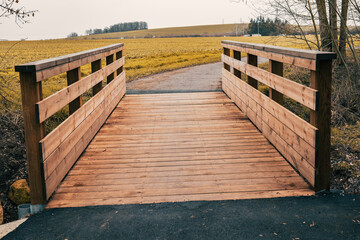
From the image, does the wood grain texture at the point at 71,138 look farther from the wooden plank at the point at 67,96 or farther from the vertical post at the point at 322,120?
the vertical post at the point at 322,120

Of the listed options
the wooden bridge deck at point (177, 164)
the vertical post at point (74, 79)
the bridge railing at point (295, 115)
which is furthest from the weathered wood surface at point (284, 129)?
the vertical post at point (74, 79)

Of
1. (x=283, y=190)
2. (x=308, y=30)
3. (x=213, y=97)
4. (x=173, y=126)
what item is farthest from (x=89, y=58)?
(x=308, y=30)

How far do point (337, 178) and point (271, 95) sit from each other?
4.66 feet

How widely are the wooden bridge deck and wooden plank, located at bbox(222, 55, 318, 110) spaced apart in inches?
32.5

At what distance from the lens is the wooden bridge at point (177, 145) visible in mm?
3775

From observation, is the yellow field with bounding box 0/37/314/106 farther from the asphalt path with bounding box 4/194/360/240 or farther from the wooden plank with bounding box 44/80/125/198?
the asphalt path with bounding box 4/194/360/240

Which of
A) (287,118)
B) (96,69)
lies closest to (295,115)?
(287,118)

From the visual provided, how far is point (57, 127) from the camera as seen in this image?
416 cm

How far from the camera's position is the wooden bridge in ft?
12.4

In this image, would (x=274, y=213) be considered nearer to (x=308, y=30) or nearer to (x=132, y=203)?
(x=132, y=203)

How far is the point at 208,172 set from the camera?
14.9 feet

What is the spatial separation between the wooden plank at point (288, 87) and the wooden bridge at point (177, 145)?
0.01m

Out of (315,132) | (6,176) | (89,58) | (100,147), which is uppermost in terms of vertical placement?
(89,58)

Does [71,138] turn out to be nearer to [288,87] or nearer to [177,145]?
[177,145]
